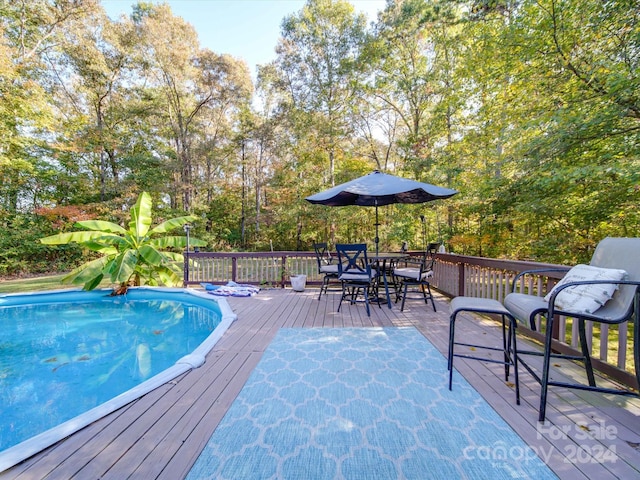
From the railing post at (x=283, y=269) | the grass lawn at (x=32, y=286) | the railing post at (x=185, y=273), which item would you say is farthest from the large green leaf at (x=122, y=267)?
the railing post at (x=283, y=269)

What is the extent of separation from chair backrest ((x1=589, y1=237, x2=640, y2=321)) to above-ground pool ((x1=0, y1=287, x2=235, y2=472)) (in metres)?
3.14

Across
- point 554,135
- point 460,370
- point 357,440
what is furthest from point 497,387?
point 554,135

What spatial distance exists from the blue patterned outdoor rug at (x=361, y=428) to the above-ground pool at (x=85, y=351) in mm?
921

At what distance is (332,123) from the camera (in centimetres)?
1070

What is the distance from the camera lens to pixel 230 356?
2699 millimetres

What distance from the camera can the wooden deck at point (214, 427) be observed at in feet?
4.44

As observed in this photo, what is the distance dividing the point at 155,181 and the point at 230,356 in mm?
11430

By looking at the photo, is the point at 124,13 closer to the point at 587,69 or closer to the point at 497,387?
the point at 587,69

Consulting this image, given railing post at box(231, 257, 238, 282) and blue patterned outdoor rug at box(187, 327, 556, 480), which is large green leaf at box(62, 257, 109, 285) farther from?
blue patterned outdoor rug at box(187, 327, 556, 480)

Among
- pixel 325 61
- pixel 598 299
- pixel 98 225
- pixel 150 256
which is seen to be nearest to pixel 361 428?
pixel 598 299

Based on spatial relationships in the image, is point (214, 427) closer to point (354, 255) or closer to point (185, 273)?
point (354, 255)

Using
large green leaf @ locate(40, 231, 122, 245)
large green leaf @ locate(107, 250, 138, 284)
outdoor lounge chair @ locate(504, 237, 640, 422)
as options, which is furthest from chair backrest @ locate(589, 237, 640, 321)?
Answer: large green leaf @ locate(40, 231, 122, 245)

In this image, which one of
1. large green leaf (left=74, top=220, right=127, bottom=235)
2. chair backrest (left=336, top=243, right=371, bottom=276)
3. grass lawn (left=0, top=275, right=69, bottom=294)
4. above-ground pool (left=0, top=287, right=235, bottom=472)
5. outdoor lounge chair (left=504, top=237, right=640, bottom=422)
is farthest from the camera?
grass lawn (left=0, top=275, right=69, bottom=294)

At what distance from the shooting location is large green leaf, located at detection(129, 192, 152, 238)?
5.90 m
